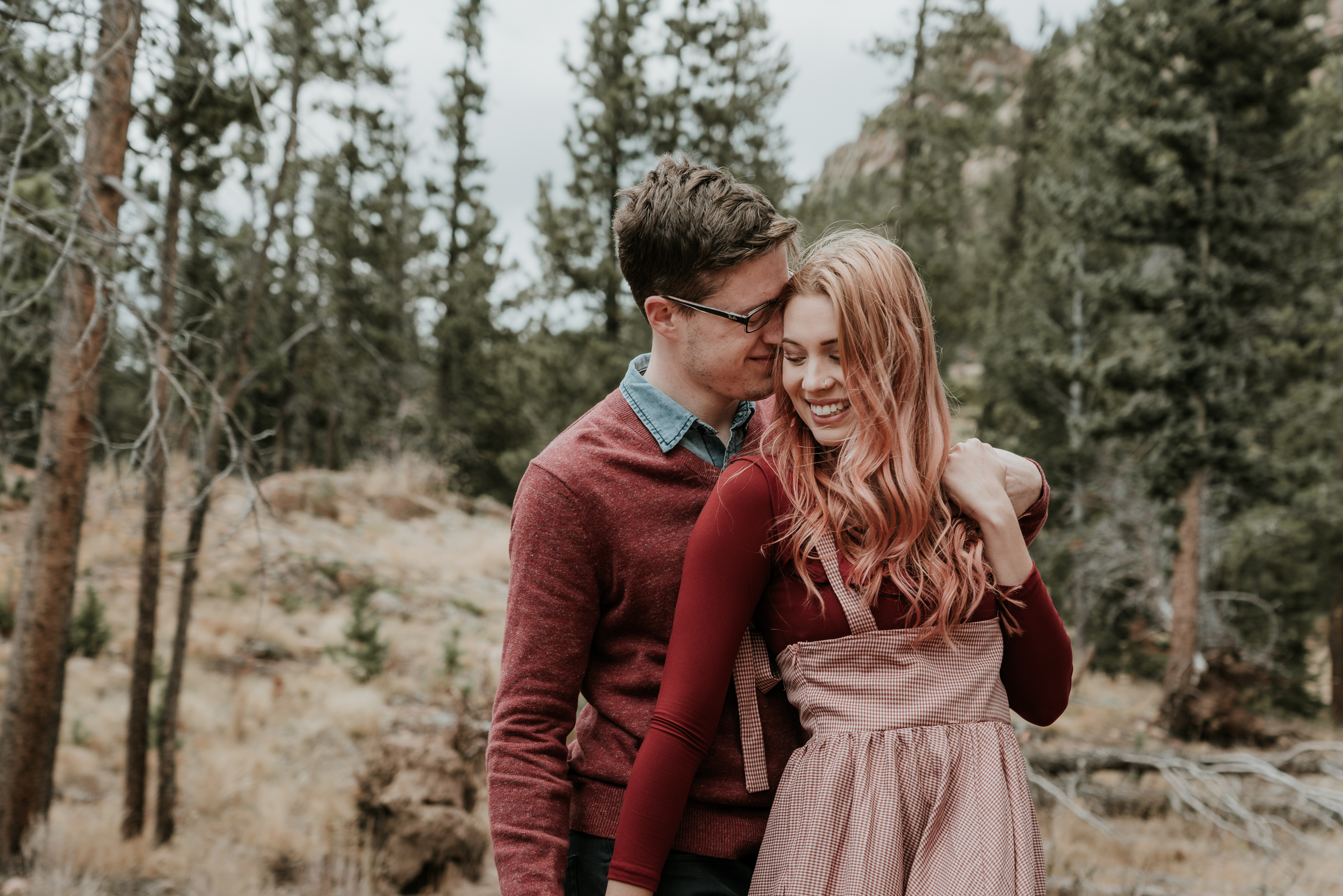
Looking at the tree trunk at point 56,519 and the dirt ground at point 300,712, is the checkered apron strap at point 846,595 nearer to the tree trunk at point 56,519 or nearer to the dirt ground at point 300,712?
the dirt ground at point 300,712

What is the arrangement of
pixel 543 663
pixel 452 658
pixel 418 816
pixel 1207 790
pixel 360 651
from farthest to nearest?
pixel 360 651, pixel 452 658, pixel 1207 790, pixel 418 816, pixel 543 663

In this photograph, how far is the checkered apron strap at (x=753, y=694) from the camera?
5.03 feet

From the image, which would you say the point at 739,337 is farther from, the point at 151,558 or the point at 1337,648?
the point at 1337,648

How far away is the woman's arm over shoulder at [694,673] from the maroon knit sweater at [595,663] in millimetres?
90

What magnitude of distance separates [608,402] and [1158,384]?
9859 millimetres

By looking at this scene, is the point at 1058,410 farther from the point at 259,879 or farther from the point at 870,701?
the point at 870,701

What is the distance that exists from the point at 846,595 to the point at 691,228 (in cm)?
76

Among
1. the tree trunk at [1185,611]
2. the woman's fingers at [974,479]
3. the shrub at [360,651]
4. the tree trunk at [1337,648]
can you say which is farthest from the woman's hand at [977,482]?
the tree trunk at [1337,648]

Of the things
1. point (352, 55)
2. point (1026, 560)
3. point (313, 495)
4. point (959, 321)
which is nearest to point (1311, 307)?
point (959, 321)

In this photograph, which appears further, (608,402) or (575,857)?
(608,402)

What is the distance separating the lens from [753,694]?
5.15 ft

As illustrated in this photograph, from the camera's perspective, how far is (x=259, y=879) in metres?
4.92

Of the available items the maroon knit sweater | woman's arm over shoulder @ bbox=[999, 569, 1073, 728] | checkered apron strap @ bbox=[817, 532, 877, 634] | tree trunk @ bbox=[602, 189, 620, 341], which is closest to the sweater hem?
the maroon knit sweater

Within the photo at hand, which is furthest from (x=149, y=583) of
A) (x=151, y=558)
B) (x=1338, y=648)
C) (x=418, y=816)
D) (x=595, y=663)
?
→ (x=1338, y=648)
